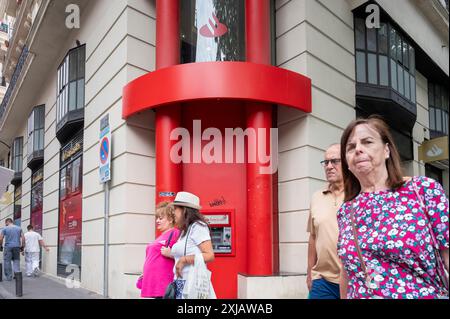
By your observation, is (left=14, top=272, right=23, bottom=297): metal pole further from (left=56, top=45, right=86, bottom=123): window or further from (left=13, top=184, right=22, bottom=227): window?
(left=13, top=184, right=22, bottom=227): window

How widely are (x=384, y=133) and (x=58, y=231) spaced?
12.5 m

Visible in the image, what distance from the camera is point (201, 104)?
26.3ft

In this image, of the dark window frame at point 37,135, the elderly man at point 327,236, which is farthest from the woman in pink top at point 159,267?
the dark window frame at point 37,135

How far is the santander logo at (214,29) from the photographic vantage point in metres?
8.02

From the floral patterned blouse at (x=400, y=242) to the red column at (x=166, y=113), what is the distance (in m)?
5.70

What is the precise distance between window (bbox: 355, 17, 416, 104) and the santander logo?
9.52 ft

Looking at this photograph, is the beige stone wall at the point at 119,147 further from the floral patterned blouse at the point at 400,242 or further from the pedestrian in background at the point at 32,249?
the floral patterned blouse at the point at 400,242

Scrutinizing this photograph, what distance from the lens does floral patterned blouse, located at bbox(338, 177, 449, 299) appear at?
5.83ft

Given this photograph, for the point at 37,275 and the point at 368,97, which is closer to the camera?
the point at 368,97

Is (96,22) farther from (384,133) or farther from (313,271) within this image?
(384,133)

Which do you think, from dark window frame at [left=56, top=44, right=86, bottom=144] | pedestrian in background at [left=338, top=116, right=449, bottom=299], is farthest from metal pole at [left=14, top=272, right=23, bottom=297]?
pedestrian in background at [left=338, top=116, right=449, bottom=299]
